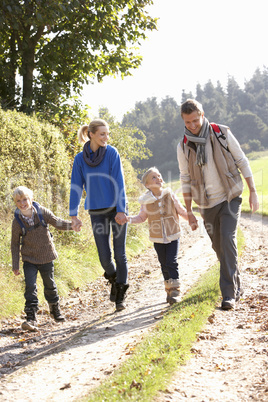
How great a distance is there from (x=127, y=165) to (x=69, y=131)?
4.90 metres

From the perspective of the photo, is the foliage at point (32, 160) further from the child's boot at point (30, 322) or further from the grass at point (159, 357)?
the grass at point (159, 357)

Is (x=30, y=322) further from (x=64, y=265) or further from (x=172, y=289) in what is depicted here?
(x=64, y=265)

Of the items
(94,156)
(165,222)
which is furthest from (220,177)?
(94,156)

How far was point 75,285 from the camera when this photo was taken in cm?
908

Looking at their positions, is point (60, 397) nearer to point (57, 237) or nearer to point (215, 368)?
point (215, 368)

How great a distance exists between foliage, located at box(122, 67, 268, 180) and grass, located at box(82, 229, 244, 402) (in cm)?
8775

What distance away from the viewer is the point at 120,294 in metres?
6.68

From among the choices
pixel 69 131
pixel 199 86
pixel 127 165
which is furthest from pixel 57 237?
pixel 199 86

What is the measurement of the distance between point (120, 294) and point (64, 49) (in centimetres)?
998

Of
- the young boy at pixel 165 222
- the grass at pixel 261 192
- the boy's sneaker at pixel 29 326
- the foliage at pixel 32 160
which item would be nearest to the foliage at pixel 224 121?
the grass at pixel 261 192

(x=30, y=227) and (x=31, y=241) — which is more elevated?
(x=30, y=227)

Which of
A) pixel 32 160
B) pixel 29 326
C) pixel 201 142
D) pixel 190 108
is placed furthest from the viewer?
pixel 32 160

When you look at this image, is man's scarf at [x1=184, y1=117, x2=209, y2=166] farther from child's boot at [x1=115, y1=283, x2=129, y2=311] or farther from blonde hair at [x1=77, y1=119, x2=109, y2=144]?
child's boot at [x1=115, y1=283, x2=129, y2=311]

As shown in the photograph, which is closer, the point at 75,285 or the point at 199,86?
the point at 75,285
